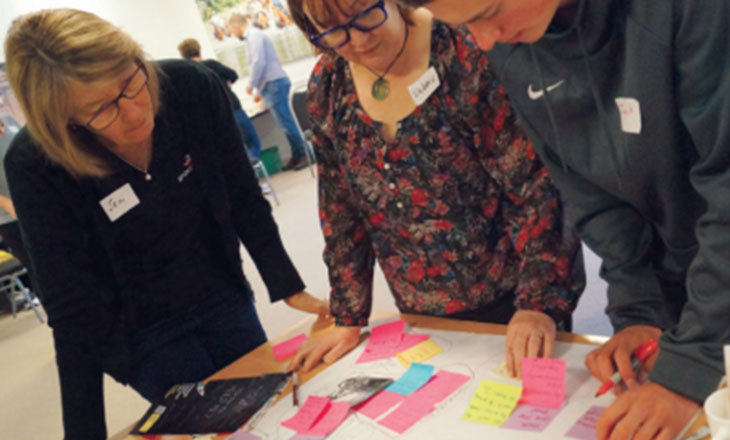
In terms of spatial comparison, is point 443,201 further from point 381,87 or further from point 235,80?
point 235,80

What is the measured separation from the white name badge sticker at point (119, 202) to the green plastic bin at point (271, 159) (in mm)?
5717

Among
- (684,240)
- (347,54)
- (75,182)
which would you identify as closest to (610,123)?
(684,240)

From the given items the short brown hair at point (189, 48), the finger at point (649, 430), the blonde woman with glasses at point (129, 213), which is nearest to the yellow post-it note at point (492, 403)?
the finger at point (649, 430)

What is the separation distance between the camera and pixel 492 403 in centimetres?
97

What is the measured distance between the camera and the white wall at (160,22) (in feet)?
22.0

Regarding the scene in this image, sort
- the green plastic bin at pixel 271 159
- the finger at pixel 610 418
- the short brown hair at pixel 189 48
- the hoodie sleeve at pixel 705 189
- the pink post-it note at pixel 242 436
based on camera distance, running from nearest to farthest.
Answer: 1. the hoodie sleeve at pixel 705 189
2. the finger at pixel 610 418
3. the pink post-it note at pixel 242 436
4. the short brown hair at pixel 189 48
5. the green plastic bin at pixel 271 159

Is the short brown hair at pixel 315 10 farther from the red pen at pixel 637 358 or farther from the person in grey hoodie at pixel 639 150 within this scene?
the red pen at pixel 637 358

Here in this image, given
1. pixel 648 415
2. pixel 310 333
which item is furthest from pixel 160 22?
pixel 648 415

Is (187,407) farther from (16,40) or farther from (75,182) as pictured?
(16,40)

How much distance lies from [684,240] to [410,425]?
20.6 inches

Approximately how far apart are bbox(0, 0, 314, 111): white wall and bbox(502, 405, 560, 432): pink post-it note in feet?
21.5

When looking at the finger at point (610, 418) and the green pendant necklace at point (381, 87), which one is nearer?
the finger at point (610, 418)

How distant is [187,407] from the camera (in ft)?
4.28

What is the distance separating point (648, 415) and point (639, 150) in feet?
1.14
